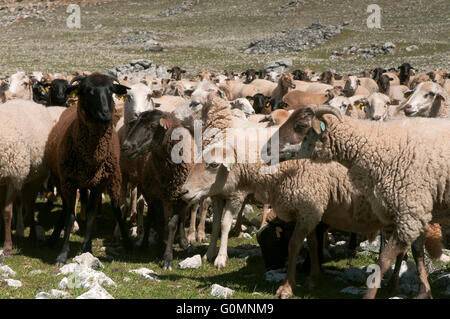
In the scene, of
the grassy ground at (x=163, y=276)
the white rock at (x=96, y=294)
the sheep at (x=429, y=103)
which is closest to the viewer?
the white rock at (x=96, y=294)

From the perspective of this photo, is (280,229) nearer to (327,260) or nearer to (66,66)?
(327,260)

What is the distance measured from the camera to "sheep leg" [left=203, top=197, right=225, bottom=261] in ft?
28.9

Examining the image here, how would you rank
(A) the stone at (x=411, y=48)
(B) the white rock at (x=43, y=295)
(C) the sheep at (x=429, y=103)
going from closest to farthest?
(B) the white rock at (x=43, y=295) → (C) the sheep at (x=429, y=103) → (A) the stone at (x=411, y=48)

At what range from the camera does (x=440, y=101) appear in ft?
34.1

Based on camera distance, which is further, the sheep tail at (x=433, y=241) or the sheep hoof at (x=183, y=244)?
the sheep hoof at (x=183, y=244)

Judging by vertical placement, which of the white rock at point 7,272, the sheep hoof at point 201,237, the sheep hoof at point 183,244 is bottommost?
the sheep hoof at point 201,237

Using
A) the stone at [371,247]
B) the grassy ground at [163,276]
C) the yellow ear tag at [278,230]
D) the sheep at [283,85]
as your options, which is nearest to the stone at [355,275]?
the grassy ground at [163,276]

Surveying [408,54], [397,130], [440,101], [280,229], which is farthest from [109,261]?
[408,54]

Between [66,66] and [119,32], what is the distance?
34.1 m

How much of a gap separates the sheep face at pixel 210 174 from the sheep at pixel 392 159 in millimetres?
1283

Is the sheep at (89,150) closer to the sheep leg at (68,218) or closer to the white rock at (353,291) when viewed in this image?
the sheep leg at (68,218)

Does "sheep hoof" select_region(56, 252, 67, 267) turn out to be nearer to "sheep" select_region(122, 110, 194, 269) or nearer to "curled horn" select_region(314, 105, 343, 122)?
"sheep" select_region(122, 110, 194, 269)

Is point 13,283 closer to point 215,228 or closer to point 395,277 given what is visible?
point 215,228

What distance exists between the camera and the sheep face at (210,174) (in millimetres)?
8141
